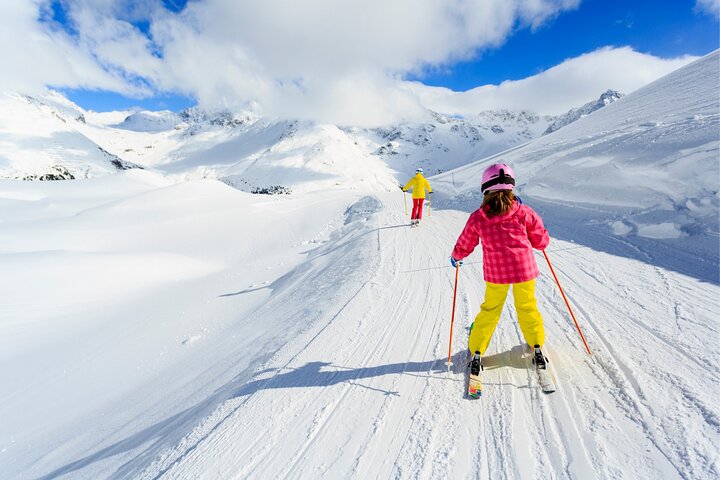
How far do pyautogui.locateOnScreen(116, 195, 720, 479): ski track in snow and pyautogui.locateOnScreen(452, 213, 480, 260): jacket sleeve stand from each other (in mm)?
1176

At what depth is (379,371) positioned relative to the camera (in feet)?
12.3

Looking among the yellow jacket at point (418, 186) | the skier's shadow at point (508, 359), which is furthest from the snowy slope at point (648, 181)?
the skier's shadow at point (508, 359)

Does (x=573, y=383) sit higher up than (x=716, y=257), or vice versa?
(x=716, y=257)

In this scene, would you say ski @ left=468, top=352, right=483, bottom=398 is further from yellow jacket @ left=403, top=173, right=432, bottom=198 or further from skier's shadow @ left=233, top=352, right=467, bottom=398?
yellow jacket @ left=403, top=173, right=432, bottom=198

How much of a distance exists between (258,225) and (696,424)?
59.6ft

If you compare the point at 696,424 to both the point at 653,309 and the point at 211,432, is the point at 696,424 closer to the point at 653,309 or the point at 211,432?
the point at 653,309

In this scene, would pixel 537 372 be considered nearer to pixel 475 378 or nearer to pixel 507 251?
pixel 475 378

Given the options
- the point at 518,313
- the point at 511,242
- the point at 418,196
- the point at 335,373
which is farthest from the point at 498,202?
the point at 418,196

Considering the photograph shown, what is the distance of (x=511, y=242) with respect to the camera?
Answer: 3.34 metres

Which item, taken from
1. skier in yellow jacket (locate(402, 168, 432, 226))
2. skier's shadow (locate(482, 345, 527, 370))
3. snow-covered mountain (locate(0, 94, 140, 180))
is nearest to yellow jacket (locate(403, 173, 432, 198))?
skier in yellow jacket (locate(402, 168, 432, 226))

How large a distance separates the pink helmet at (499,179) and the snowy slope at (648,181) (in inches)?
177

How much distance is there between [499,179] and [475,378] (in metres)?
1.91

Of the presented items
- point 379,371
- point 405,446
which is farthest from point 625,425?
point 379,371

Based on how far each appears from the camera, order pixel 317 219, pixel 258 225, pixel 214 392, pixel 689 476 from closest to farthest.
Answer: pixel 689 476 < pixel 214 392 < pixel 258 225 < pixel 317 219
